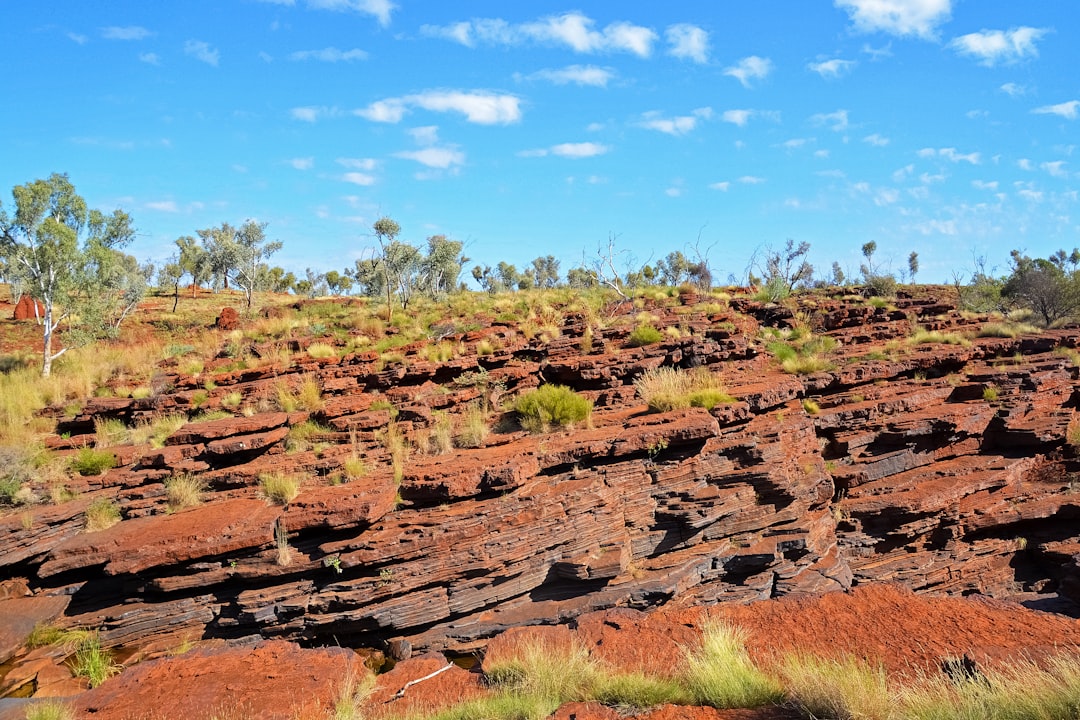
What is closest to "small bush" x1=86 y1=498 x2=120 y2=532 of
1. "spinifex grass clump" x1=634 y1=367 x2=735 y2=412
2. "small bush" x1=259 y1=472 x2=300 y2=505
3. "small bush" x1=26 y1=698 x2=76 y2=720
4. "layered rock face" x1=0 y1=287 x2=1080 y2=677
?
→ "layered rock face" x1=0 y1=287 x2=1080 y2=677

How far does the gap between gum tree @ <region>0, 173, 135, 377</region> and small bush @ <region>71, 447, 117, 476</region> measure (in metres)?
9.51

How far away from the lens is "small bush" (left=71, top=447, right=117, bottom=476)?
10.0 m

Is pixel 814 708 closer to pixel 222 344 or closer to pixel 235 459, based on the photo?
pixel 235 459

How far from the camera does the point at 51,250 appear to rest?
18422 millimetres

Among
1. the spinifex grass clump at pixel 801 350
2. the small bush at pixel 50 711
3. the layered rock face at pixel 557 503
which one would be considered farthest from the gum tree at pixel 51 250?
the spinifex grass clump at pixel 801 350

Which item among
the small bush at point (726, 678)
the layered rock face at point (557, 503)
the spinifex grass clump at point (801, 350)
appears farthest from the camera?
the spinifex grass clump at point (801, 350)

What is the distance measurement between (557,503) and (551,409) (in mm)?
2679

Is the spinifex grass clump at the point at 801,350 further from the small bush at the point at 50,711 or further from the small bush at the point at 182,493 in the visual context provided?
the small bush at the point at 50,711

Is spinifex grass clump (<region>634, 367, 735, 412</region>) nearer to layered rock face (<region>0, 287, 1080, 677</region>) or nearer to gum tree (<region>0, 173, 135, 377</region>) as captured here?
layered rock face (<region>0, 287, 1080, 677</region>)

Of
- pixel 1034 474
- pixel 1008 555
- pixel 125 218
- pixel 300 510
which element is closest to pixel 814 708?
pixel 300 510

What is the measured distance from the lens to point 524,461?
8617mm

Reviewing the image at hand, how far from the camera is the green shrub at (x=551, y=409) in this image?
1035 centimetres

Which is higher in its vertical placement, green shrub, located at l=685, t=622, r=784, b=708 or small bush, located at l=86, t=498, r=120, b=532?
small bush, located at l=86, t=498, r=120, b=532

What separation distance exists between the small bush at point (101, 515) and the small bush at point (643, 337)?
34.4 ft
